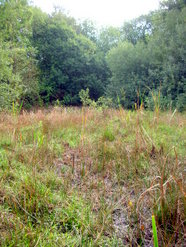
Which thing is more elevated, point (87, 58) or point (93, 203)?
point (87, 58)

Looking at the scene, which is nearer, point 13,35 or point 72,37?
point 13,35

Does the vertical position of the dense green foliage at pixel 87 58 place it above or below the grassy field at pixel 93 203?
above

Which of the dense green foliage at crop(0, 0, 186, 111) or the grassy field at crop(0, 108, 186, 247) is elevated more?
the dense green foliage at crop(0, 0, 186, 111)

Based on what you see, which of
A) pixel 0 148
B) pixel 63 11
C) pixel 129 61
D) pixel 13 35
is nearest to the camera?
pixel 0 148

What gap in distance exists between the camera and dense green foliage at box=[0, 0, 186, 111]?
11.2m

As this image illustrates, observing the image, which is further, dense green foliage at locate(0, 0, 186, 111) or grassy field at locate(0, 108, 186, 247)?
dense green foliage at locate(0, 0, 186, 111)

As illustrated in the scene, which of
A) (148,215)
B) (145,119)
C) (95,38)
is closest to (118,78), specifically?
(95,38)

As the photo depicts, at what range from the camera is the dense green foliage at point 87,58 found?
11.2 metres

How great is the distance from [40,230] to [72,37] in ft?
70.5

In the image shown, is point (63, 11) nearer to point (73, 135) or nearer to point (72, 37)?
point (72, 37)

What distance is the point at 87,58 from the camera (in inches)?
802

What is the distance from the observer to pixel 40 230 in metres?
1.48

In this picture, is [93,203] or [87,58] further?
[87,58]

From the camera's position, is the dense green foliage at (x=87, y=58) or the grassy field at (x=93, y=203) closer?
the grassy field at (x=93, y=203)
